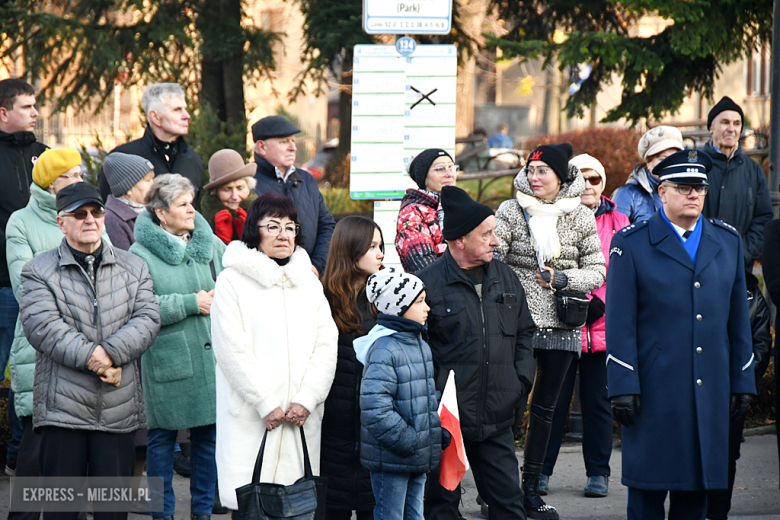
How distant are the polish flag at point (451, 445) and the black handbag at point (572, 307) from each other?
116cm

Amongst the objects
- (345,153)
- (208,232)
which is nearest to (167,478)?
(208,232)

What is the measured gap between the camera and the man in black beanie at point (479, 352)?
15.3 feet

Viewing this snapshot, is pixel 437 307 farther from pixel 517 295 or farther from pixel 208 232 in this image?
A: pixel 208 232

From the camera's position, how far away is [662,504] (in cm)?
464

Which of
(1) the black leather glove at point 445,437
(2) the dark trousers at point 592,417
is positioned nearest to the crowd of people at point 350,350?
(1) the black leather glove at point 445,437

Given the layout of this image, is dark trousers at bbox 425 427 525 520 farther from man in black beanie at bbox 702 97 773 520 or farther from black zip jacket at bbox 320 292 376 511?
man in black beanie at bbox 702 97 773 520

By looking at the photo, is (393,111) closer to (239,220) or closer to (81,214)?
(239,220)

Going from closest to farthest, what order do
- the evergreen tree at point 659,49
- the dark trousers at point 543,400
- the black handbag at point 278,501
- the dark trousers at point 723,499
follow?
the black handbag at point 278,501
the dark trousers at point 723,499
the dark trousers at point 543,400
the evergreen tree at point 659,49

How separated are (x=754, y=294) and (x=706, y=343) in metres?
1.76

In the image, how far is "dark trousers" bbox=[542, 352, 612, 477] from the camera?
19.7ft

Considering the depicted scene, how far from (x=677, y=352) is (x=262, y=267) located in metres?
2.11

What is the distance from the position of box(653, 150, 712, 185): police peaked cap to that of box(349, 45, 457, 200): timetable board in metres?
3.28

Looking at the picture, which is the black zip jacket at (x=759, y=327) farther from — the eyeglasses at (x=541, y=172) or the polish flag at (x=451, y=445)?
the polish flag at (x=451, y=445)

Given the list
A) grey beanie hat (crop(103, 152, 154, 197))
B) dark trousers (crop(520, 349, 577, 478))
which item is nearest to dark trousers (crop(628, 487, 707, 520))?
dark trousers (crop(520, 349, 577, 478))
